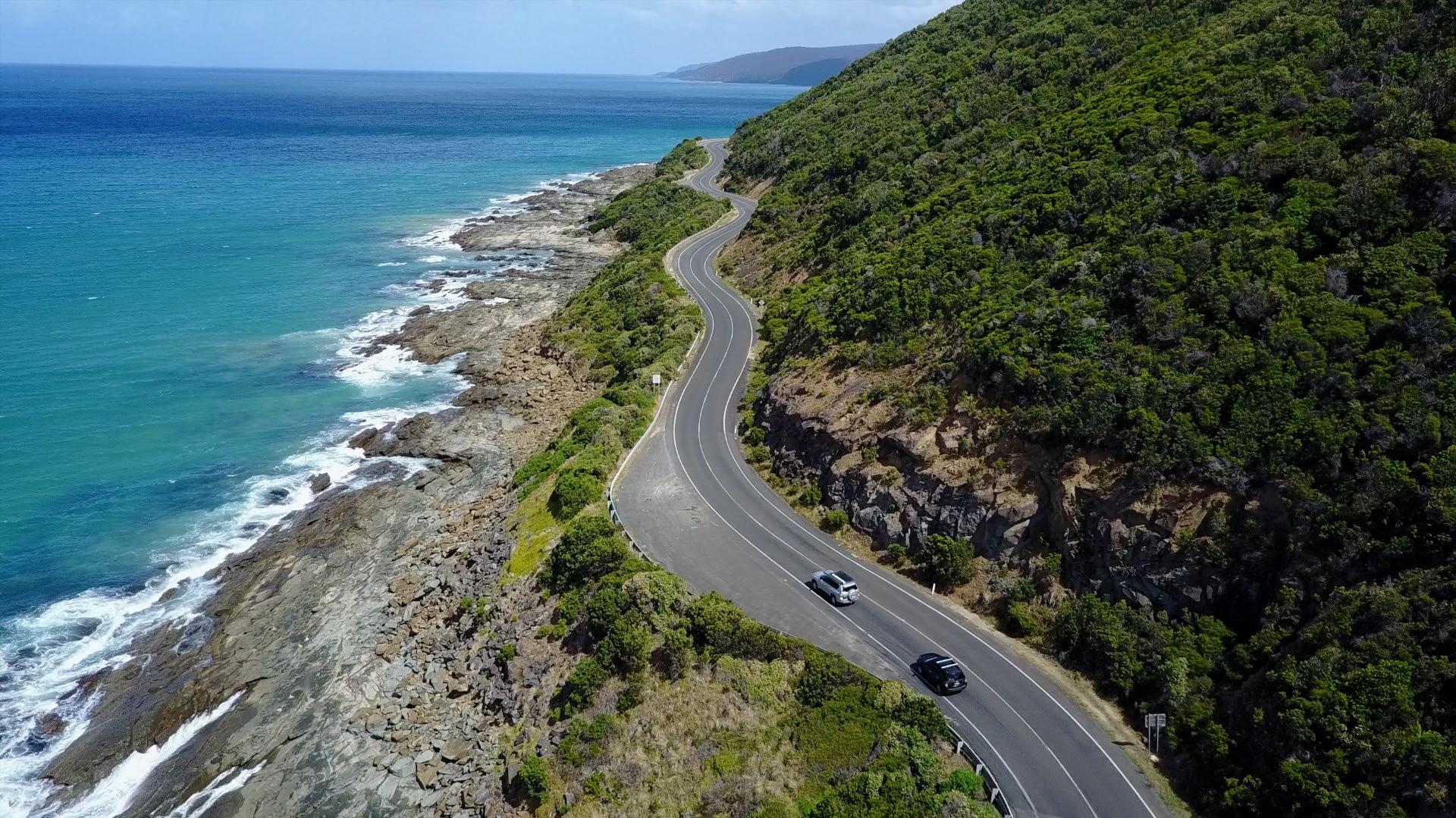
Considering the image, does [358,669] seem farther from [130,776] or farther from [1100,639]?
[1100,639]

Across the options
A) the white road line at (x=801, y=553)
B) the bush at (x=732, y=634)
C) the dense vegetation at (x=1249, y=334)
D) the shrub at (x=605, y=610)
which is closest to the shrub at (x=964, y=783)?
the white road line at (x=801, y=553)

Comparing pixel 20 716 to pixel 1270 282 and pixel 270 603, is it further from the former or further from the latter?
pixel 1270 282

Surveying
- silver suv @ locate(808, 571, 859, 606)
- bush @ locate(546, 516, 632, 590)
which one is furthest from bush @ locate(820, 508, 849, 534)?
bush @ locate(546, 516, 632, 590)

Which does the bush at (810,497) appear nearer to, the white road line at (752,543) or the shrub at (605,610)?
the white road line at (752,543)

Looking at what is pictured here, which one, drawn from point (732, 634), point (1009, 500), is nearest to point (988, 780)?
point (732, 634)

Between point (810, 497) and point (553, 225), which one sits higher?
point (553, 225)

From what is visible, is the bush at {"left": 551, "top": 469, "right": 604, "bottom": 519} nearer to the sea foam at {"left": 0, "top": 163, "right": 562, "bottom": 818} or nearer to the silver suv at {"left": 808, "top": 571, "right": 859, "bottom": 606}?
the silver suv at {"left": 808, "top": 571, "right": 859, "bottom": 606}

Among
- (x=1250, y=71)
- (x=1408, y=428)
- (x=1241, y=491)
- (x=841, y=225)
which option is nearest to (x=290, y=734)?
(x=1241, y=491)
